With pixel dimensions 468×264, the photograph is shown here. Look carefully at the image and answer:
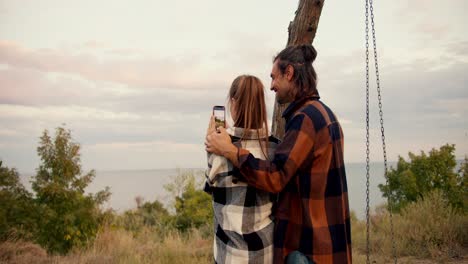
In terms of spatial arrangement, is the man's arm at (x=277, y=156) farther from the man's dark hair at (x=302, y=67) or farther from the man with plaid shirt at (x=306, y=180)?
the man's dark hair at (x=302, y=67)

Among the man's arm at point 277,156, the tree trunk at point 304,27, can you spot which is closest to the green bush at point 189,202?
the tree trunk at point 304,27

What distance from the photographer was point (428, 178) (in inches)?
499

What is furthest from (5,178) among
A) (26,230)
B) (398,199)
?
(398,199)

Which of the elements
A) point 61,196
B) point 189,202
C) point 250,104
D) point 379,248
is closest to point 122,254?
point 61,196

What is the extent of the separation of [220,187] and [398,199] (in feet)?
39.5

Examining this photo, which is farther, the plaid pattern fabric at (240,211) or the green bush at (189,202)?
the green bush at (189,202)

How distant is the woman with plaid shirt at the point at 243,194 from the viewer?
2.57 meters

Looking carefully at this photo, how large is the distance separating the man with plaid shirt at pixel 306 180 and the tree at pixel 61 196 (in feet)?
26.1

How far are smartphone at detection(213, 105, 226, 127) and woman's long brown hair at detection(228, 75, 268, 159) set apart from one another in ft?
0.24

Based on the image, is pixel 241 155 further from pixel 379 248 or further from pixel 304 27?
pixel 379 248

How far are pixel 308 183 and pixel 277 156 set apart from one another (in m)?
0.23

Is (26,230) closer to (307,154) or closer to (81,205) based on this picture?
(81,205)

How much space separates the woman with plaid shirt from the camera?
257cm

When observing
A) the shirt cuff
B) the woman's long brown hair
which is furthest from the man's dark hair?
the shirt cuff
